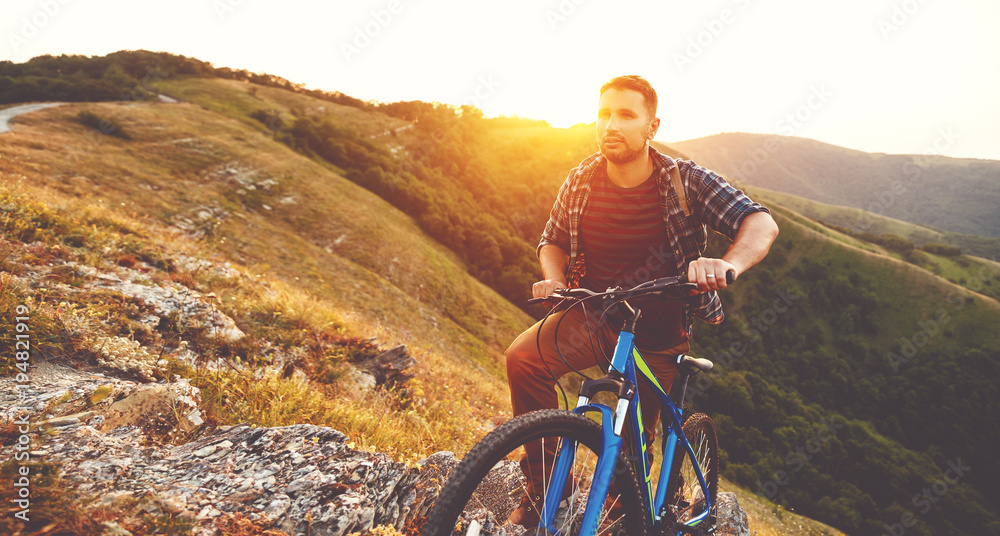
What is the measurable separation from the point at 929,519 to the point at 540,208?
255 feet

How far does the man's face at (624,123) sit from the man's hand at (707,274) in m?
1.07

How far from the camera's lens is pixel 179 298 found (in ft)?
18.4

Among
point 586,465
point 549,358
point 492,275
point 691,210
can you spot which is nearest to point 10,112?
point 492,275

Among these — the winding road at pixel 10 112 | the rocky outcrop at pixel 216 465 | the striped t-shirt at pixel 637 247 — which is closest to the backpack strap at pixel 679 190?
the striped t-shirt at pixel 637 247

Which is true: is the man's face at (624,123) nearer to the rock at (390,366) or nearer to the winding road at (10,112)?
the rock at (390,366)

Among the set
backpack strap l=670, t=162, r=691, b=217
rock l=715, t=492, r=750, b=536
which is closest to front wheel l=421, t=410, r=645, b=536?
backpack strap l=670, t=162, r=691, b=217

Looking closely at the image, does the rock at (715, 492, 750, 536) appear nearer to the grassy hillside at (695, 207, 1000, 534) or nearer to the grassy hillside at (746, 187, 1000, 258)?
the grassy hillside at (695, 207, 1000, 534)

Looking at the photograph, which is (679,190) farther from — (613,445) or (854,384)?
(854,384)

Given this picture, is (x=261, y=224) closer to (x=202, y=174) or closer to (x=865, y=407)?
(x=202, y=174)

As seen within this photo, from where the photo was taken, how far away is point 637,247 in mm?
3172

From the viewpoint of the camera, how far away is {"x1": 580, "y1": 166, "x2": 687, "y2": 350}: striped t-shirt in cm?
312

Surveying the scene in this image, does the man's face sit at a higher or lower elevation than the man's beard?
higher

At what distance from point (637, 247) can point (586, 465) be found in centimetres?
167

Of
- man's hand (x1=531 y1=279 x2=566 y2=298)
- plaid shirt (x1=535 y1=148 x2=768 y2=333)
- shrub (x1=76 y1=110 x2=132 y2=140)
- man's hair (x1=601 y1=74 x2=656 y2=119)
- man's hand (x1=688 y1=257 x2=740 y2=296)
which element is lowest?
man's hand (x1=531 y1=279 x2=566 y2=298)
